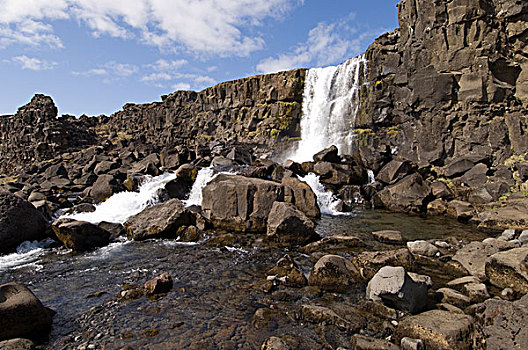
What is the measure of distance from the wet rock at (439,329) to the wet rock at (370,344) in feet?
1.57

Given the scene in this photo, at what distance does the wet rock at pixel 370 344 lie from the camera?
496 cm

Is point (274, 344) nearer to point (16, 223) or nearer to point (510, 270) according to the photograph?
point (510, 270)

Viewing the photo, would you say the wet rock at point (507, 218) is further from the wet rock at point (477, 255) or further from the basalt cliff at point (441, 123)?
the wet rock at point (477, 255)

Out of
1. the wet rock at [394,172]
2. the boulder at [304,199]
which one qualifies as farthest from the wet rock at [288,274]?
the wet rock at [394,172]

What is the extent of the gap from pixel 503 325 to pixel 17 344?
827 centimetres

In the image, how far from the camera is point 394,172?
22078 mm

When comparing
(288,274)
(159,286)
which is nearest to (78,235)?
(159,286)

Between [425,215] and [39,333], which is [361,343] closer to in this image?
[39,333]

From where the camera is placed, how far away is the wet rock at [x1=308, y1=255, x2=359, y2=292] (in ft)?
25.2

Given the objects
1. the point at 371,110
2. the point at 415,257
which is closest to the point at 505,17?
the point at 371,110

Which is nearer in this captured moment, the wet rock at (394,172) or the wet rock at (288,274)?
the wet rock at (288,274)

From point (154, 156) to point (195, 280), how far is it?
24213 mm

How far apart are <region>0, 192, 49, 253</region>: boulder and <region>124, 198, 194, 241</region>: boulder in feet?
11.5

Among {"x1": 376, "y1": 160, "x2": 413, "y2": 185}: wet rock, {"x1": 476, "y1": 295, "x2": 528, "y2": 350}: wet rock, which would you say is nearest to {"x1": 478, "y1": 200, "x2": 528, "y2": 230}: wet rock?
{"x1": 376, "y1": 160, "x2": 413, "y2": 185}: wet rock
